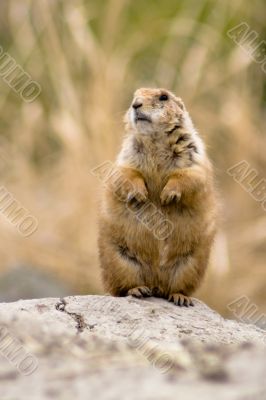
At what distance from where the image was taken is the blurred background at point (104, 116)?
14.2 meters

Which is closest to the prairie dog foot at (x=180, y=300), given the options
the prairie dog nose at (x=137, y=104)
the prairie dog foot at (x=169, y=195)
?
the prairie dog foot at (x=169, y=195)

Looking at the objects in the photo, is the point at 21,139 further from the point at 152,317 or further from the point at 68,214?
the point at 152,317

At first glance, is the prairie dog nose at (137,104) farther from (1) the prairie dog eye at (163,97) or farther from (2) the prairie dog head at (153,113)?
(1) the prairie dog eye at (163,97)

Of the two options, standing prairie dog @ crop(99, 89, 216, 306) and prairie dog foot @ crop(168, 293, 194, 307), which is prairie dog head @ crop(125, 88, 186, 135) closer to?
standing prairie dog @ crop(99, 89, 216, 306)

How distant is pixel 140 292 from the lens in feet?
25.3

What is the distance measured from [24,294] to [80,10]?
15.8 feet

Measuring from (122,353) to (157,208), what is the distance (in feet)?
7.68

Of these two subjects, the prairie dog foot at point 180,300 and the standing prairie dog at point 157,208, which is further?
the prairie dog foot at point 180,300

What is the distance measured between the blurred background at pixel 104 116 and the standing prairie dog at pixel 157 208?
18.2 feet

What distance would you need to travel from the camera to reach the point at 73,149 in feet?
48.8

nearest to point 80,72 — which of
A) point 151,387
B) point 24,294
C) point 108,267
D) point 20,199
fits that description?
point 20,199

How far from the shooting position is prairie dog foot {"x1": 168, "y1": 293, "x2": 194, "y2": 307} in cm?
777

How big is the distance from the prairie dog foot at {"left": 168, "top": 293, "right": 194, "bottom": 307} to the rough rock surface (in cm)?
18

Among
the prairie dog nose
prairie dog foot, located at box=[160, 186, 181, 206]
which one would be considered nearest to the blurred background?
the prairie dog nose
